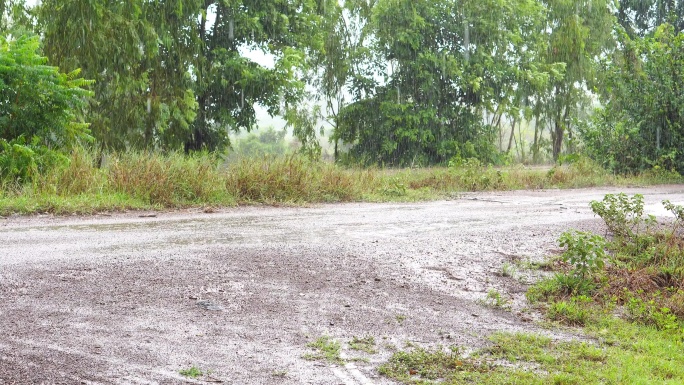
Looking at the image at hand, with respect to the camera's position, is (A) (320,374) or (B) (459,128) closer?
(A) (320,374)

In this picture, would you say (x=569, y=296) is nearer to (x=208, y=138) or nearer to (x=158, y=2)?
(x=158, y=2)

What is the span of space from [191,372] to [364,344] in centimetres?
131

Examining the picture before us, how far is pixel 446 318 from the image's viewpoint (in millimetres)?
5840

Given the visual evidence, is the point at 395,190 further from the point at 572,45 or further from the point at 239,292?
the point at 572,45

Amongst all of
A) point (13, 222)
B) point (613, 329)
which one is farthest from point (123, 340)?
point (13, 222)

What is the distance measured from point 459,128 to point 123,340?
26.2 meters

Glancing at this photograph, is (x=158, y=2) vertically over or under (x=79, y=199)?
over

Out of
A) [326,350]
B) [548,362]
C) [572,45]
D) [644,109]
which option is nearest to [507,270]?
[548,362]

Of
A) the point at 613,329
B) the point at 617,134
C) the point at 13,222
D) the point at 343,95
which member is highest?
the point at 343,95

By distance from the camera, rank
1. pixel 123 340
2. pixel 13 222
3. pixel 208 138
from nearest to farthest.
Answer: pixel 123 340
pixel 13 222
pixel 208 138

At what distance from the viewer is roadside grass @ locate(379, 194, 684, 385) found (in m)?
4.52

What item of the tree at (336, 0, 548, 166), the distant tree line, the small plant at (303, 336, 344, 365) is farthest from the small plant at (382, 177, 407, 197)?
the tree at (336, 0, 548, 166)

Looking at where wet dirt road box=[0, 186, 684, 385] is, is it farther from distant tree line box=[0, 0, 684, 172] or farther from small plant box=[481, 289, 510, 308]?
distant tree line box=[0, 0, 684, 172]

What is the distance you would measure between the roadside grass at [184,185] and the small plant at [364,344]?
21.2 feet
